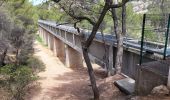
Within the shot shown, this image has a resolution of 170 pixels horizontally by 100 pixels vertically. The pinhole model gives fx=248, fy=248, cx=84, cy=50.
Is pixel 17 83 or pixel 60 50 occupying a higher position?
pixel 17 83

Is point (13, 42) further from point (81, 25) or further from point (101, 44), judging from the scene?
point (101, 44)

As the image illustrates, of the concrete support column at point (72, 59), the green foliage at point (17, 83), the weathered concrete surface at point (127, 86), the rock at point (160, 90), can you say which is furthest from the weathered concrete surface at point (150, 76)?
the concrete support column at point (72, 59)

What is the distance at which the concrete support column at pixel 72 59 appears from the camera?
1131 inches

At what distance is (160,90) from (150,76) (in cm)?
77

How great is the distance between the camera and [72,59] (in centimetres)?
2897

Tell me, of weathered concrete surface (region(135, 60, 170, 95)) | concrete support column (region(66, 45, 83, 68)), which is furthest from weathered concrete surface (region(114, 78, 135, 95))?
concrete support column (region(66, 45, 83, 68))

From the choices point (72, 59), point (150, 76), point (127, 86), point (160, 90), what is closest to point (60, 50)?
point (72, 59)

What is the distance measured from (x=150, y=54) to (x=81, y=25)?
14.8 metres

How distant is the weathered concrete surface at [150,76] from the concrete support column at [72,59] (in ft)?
68.2

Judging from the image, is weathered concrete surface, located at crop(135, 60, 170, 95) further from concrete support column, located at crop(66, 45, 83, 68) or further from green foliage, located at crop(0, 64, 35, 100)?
concrete support column, located at crop(66, 45, 83, 68)

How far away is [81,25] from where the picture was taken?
23.9 meters

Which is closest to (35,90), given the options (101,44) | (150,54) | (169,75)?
(101,44)

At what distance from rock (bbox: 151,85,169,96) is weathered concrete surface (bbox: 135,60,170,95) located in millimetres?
310

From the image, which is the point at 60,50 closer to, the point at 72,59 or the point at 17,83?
the point at 72,59
